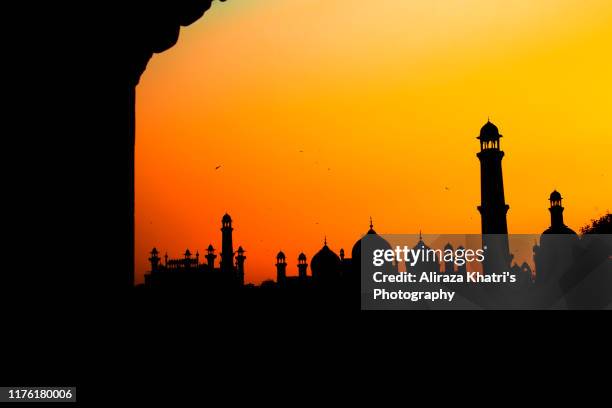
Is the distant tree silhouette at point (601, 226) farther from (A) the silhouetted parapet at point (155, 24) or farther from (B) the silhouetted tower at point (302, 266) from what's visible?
(A) the silhouetted parapet at point (155, 24)

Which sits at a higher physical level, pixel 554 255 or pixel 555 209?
pixel 555 209

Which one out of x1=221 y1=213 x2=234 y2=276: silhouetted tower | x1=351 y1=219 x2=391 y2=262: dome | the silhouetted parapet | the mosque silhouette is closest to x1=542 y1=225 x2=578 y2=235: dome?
the mosque silhouette

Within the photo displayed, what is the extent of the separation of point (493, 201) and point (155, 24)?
33021 mm

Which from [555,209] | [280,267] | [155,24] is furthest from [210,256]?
[155,24]

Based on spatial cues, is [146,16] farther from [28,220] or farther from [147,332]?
[147,332]

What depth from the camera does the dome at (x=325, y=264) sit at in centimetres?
3803

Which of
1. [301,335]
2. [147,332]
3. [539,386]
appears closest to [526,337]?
[301,335]

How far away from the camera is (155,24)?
14.2 ft

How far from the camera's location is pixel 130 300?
4.43 m

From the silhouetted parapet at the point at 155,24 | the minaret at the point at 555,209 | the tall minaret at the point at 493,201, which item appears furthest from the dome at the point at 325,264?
the silhouetted parapet at the point at 155,24

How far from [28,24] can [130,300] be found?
1596mm

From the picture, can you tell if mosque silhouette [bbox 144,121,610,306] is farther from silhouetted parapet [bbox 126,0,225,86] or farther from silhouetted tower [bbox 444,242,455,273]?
silhouetted parapet [bbox 126,0,225,86]

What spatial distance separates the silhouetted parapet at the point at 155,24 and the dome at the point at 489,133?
34122 mm

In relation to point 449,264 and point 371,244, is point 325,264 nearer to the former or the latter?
point 371,244
